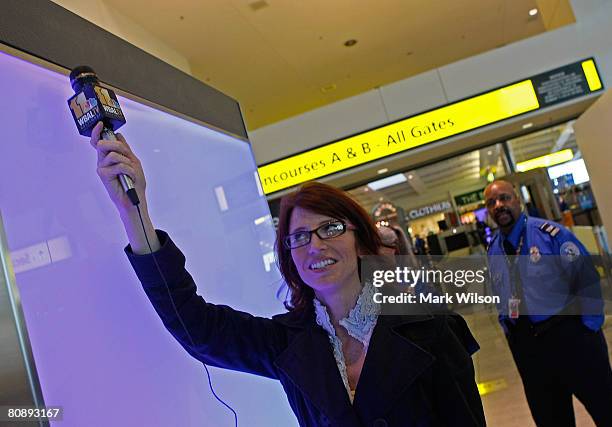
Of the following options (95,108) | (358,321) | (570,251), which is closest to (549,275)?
(570,251)

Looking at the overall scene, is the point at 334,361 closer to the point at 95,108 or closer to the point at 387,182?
the point at 95,108

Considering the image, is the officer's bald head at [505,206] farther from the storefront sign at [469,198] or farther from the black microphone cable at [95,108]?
the storefront sign at [469,198]

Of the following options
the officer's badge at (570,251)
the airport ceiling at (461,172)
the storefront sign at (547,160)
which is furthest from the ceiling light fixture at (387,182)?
the officer's badge at (570,251)

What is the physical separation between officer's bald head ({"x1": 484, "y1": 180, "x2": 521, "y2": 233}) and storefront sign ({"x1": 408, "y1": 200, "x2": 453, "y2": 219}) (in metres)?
5.15

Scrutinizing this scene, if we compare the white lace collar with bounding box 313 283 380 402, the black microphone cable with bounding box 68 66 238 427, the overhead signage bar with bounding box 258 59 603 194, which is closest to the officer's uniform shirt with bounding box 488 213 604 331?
the white lace collar with bounding box 313 283 380 402

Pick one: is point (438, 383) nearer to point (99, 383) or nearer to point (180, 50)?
point (99, 383)

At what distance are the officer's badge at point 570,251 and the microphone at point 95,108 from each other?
2.44m

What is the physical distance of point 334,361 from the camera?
1.41m

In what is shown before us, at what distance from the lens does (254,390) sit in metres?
2.08

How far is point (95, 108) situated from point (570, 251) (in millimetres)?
2551

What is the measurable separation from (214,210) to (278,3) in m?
4.41

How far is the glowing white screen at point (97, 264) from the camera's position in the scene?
3.95ft

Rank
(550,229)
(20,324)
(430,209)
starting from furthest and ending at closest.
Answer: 1. (430,209)
2. (550,229)
3. (20,324)

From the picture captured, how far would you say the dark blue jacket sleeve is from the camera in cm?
126
